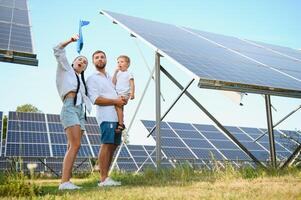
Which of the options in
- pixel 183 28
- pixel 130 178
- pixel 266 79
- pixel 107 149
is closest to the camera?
pixel 107 149

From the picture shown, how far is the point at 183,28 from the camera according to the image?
11.4 metres

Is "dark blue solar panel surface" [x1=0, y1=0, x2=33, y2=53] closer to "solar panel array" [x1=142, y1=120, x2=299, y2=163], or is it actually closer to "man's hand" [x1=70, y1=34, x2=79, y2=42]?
"man's hand" [x1=70, y1=34, x2=79, y2=42]

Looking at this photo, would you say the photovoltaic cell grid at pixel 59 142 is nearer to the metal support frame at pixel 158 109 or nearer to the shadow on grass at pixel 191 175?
the metal support frame at pixel 158 109

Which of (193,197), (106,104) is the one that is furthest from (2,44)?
(193,197)

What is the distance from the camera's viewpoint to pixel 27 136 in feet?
45.3

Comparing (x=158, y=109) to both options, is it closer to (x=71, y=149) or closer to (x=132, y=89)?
(x=132, y=89)

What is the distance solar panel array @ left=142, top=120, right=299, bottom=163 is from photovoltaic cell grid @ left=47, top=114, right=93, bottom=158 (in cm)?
253

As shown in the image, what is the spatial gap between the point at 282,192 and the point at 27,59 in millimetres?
3508

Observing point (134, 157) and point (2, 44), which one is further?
point (134, 157)

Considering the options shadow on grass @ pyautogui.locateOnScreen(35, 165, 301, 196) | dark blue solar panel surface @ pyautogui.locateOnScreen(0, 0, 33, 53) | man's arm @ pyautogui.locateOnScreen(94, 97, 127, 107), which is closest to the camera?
dark blue solar panel surface @ pyautogui.locateOnScreen(0, 0, 33, 53)

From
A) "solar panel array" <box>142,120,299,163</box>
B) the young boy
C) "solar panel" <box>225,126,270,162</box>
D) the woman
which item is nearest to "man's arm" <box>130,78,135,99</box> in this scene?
the young boy

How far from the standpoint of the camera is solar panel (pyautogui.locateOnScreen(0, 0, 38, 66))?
4.82 m

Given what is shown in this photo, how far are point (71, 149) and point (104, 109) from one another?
3.04ft

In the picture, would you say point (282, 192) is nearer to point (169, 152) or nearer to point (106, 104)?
point (106, 104)
